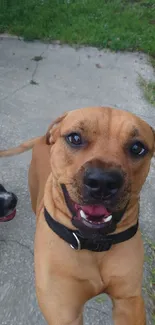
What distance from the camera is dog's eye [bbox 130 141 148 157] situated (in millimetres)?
2104

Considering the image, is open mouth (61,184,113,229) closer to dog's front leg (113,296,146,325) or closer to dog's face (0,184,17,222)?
dog's front leg (113,296,146,325)

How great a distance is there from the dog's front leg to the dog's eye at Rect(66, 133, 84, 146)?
833 mm

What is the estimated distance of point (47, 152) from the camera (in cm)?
276

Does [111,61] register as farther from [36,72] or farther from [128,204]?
[128,204]

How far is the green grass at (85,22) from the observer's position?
5803 millimetres

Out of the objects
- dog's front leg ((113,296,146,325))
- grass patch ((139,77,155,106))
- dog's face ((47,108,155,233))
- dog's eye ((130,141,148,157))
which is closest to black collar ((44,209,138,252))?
dog's face ((47,108,155,233))

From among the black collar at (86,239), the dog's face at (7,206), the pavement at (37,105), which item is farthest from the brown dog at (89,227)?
the dog's face at (7,206)

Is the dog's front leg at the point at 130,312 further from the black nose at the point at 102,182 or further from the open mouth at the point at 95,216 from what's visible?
the black nose at the point at 102,182

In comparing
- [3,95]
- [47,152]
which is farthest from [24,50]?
[47,152]

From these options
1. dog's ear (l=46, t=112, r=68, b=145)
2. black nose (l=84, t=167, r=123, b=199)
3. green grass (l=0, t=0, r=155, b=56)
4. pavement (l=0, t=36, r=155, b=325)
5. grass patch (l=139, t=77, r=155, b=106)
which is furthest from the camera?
green grass (l=0, t=0, r=155, b=56)

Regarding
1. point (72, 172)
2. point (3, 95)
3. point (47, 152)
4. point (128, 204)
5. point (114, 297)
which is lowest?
point (3, 95)

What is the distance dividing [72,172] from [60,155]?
19 centimetres

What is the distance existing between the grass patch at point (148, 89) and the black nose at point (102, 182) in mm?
3101

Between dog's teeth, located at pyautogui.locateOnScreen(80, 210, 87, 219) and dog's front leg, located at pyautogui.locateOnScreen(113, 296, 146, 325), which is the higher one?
dog's teeth, located at pyautogui.locateOnScreen(80, 210, 87, 219)
